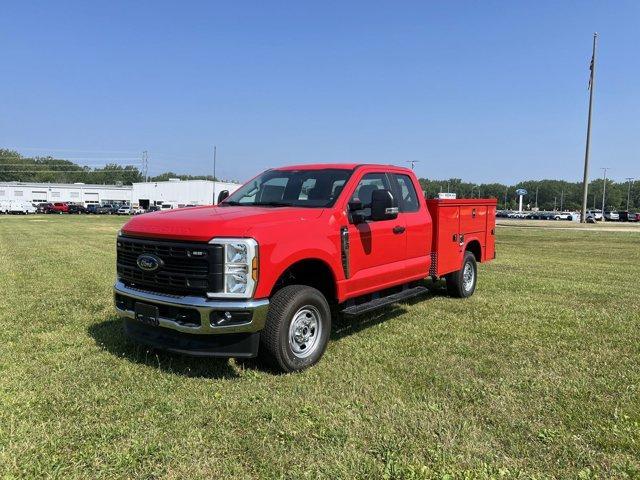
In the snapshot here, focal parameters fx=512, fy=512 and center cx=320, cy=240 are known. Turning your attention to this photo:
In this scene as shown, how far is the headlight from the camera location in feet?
14.1

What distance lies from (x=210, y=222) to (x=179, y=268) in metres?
0.49

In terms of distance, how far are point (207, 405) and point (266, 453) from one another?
90cm

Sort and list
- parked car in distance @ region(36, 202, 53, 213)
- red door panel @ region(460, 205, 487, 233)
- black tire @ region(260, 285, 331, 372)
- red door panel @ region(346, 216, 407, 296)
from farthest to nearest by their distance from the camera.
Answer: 1. parked car in distance @ region(36, 202, 53, 213)
2. red door panel @ region(460, 205, 487, 233)
3. red door panel @ region(346, 216, 407, 296)
4. black tire @ region(260, 285, 331, 372)

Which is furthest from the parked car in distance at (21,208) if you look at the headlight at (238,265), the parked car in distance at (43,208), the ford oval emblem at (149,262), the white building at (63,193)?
the headlight at (238,265)

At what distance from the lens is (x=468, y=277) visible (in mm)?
8734

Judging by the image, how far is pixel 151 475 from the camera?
310 cm

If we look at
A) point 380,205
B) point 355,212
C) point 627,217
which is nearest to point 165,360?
point 355,212

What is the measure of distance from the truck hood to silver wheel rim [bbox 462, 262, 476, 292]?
165 inches

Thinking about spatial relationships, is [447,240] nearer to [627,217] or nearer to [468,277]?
[468,277]

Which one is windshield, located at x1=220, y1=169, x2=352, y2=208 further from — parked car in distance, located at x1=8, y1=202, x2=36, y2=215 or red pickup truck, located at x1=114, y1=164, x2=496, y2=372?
parked car in distance, located at x1=8, y1=202, x2=36, y2=215

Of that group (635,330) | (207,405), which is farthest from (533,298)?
(207,405)

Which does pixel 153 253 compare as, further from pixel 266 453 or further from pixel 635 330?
pixel 635 330

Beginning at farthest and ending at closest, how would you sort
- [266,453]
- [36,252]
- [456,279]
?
1. [36,252]
2. [456,279]
3. [266,453]

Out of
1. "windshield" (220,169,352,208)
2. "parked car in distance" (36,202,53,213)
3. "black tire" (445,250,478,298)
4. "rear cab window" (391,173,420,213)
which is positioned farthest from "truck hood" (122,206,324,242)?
"parked car in distance" (36,202,53,213)
